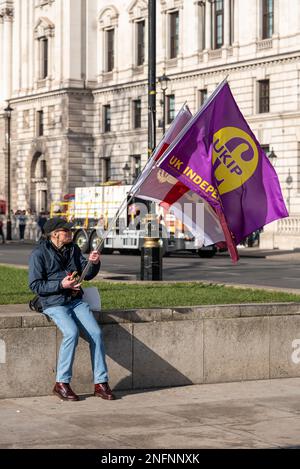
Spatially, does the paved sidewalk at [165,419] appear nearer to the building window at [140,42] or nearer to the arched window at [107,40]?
the building window at [140,42]

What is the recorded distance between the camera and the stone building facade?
61719 millimetres

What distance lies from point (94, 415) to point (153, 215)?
1206 centimetres

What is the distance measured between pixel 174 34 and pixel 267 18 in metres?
9.30

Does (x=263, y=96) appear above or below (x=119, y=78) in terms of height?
below

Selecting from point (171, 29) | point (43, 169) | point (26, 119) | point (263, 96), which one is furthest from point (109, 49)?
point (263, 96)

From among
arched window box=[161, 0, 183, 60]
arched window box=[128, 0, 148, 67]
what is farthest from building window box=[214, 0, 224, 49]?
arched window box=[128, 0, 148, 67]

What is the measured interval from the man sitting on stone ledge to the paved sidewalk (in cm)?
23

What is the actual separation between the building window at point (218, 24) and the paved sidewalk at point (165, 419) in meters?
55.7

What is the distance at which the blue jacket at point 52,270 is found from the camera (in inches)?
457

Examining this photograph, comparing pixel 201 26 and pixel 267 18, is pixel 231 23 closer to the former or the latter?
pixel 267 18

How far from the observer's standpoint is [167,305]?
1368 centimetres

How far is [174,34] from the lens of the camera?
7119 centimetres

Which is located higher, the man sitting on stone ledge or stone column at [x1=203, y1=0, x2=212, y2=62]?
stone column at [x1=203, y1=0, x2=212, y2=62]

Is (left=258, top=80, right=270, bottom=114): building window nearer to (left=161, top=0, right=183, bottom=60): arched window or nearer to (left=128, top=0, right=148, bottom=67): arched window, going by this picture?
(left=161, top=0, right=183, bottom=60): arched window
